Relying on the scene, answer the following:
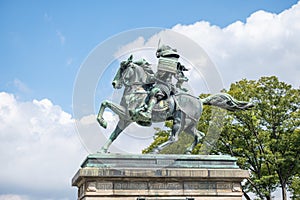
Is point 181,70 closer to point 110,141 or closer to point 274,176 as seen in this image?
point 110,141

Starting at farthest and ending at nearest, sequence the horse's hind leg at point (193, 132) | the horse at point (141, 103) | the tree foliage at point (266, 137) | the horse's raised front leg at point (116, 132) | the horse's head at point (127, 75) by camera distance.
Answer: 1. the tree foliage at point (266, 137)
2. the horse's hind leg at point (193, 132)
3. the horse's head at point (127, 75)
4. the horse at point (141, 103)
5. the horse's raised front leg at point (116, 132)

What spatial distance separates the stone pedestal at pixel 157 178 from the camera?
37.8 ft

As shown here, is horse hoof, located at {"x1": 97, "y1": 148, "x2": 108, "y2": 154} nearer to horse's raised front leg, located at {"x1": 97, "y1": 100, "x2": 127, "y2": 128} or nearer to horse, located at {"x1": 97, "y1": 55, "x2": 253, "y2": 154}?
horse, located at {"x1": 97, "y1": 55, "x2": 253, "y2": 154}

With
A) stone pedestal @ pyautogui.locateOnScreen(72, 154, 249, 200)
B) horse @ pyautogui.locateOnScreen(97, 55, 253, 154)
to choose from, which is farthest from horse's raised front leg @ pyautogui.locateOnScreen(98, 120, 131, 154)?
stone pedestal @ pyautogui.locateOnScreen(72, 154, 249, 200)

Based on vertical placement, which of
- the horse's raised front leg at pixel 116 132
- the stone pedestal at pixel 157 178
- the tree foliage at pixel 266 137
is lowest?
the stone pedestal at pixel 157 178

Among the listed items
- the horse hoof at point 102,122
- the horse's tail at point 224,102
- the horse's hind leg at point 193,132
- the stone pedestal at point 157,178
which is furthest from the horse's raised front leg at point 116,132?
the horse's tail at point 224,102

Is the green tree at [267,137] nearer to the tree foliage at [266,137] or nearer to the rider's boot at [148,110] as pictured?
the tree foliage at [266,137]

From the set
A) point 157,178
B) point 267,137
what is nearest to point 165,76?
point 157,178

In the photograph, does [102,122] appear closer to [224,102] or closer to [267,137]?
[224,102]

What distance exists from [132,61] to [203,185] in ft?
12.6

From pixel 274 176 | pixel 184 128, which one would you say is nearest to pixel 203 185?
pixel 184 128

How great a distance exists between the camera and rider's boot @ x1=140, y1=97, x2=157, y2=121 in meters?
12.5

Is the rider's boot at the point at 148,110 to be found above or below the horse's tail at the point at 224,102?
below

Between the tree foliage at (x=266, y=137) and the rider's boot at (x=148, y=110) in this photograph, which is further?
the tree foliage at (x=266, y=137)
